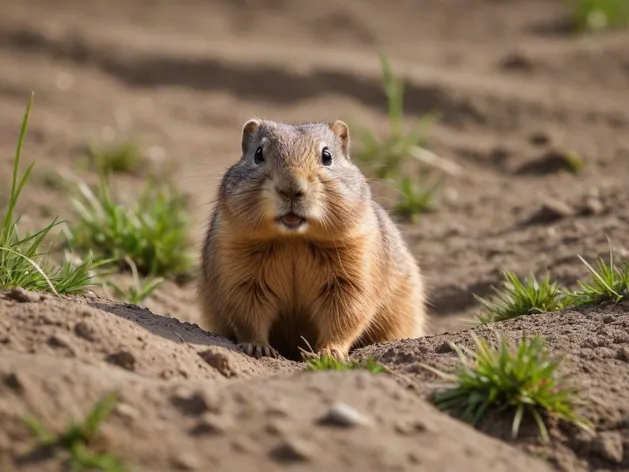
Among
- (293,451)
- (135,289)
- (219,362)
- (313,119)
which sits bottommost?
(135,289)

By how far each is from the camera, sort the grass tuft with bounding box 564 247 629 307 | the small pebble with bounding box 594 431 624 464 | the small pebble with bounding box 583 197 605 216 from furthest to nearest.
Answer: the small pebble with bounding box 583 197 605 216 → the grass tuft with bounding box 564 247 629 307 → the small pebble with bounding box 594 431 624 464

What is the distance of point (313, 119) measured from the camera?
432 inches

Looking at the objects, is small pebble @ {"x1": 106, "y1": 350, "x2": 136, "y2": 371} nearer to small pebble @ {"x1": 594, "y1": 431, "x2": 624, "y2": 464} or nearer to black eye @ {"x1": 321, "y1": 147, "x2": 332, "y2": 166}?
black eye @ {"x1": 321, "y1": 147, "x2": 332, "y2": 166}

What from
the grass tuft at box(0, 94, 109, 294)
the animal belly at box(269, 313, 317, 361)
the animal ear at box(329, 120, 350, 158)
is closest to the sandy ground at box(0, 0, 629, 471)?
the grass tuft at box(0, 94, 109, 294)

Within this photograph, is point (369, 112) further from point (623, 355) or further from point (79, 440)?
point (79, 440)

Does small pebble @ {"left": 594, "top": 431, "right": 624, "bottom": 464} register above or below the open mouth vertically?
below

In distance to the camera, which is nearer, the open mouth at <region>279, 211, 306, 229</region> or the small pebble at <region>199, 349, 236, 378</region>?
the small pebble at <region>199, 349, 236, 378</region>

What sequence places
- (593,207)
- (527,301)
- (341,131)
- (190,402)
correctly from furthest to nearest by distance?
(593,207)
(341,131)
(527,301)
(190,402)

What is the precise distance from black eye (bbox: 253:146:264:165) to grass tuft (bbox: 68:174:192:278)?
2251 millimetres

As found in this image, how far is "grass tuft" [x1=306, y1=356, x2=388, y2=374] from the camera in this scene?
4.47 meters

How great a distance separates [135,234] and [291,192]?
9.14 feet

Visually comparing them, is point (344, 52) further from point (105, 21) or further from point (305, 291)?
point (305, 291)

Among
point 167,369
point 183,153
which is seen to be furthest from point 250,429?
point 183,153

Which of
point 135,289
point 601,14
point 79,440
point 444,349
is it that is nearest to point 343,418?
point 79,440
